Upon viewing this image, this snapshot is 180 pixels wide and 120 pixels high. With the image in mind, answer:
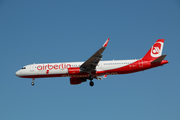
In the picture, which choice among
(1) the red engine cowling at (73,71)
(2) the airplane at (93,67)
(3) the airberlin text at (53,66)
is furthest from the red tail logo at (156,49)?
(3) the airberlin text at (53,66)

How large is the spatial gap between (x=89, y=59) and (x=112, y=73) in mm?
4622

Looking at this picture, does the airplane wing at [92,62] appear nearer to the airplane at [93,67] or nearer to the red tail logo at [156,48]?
the airplane at [93,67]

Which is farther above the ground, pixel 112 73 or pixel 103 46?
pixel 103 46

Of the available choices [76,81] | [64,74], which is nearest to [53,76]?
[64,74]

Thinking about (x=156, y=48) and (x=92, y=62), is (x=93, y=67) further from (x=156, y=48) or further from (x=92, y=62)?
(x=156, y=48)

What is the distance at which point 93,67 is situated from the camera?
38719 mm

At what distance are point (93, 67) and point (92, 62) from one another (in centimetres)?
111

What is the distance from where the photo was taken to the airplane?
38.0 meters

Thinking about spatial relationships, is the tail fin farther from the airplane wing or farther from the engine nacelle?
the engine nacelle

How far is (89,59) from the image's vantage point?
3703 centimetres

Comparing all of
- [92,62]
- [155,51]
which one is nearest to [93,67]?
[92,62]

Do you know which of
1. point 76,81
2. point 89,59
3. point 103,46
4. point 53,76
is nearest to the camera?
point 103,46

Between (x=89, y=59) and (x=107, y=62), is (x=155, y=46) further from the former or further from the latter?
(x=89, y=59)

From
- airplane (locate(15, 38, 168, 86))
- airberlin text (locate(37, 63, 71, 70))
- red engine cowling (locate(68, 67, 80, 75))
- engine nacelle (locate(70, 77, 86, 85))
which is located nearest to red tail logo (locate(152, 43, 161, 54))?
airplane (locate(15, 38, 168, 86))
